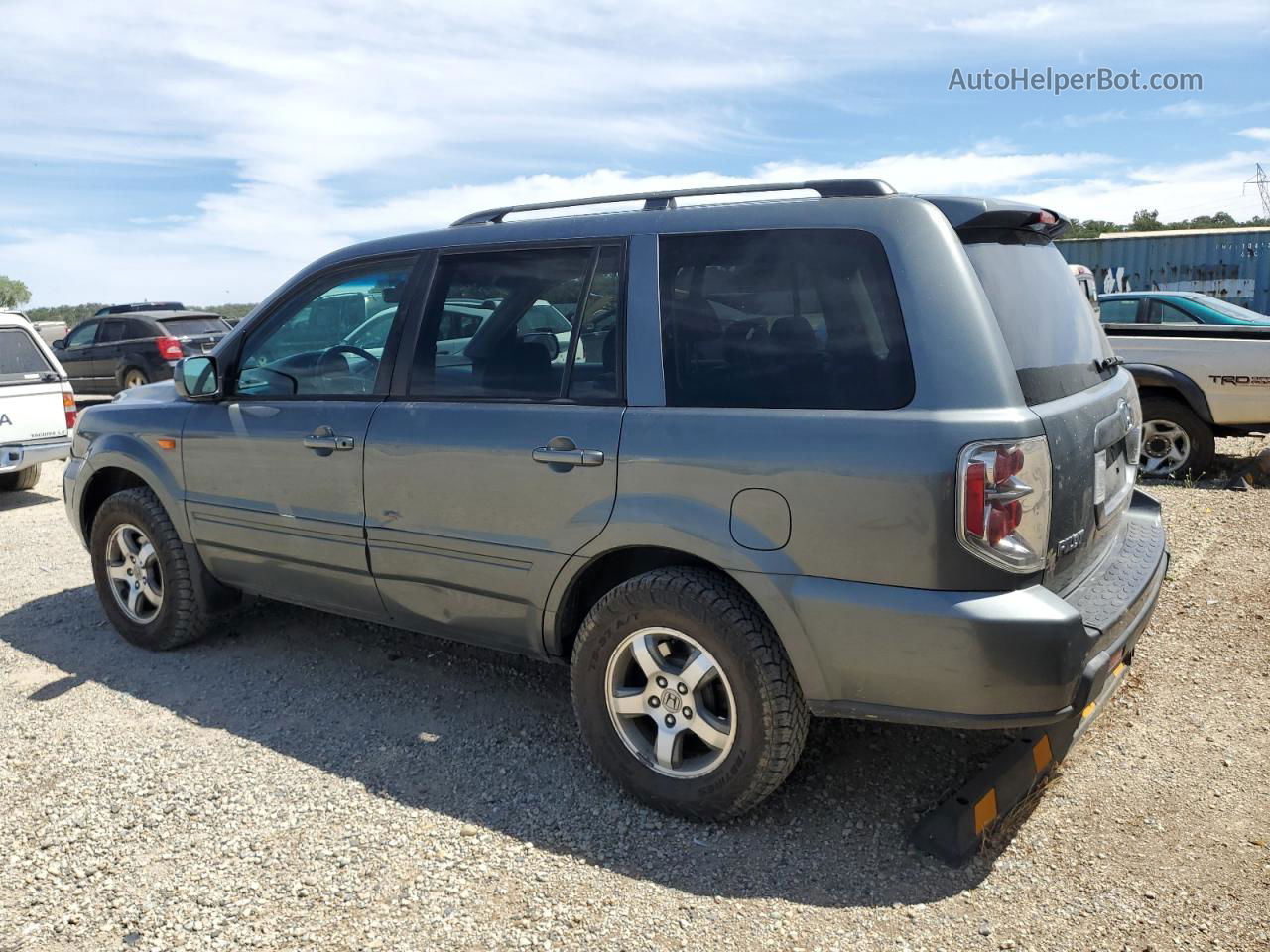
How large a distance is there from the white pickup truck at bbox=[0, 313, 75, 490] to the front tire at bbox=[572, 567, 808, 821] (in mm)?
7059

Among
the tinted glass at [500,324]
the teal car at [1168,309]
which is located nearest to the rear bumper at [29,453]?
the tinted glass at [500,324]

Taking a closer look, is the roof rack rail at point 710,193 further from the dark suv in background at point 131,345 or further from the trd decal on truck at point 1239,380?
the dark suv in background at point 131,345

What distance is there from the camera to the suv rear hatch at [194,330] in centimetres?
1690

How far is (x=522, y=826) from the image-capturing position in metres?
3.28

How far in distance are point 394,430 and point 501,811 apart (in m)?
1.41

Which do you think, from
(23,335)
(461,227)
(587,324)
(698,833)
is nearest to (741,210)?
(587,324)

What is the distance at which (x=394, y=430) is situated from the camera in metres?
3.77

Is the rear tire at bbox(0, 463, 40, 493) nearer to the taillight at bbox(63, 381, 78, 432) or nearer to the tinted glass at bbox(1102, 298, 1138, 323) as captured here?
the taillight at bbox(63, 381, 78, 432)

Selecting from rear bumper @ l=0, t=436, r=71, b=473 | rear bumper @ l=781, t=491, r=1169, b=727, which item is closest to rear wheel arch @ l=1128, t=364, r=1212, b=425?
rear bumper @ l=781, t=491, r=1169, b=727

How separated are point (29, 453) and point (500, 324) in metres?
6.92

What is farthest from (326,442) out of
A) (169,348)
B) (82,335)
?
(82,335)

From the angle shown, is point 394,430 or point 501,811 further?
point 394,430

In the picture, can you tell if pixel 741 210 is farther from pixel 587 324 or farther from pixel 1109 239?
pixel 1109 239

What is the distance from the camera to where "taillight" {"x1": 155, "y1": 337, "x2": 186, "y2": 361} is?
16.6 meters
